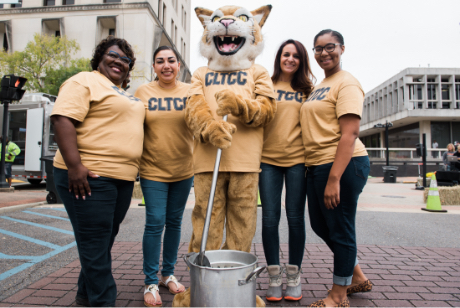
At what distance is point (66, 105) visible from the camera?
1.96 meters

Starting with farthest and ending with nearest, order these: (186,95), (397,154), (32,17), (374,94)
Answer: (374,94)
(32,17)
(397,154)
(186,95)

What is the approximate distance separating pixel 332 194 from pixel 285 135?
648 millimetres

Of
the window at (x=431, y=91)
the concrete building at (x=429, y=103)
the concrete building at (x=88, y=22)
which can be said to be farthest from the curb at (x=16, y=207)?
the window at (x=431, y=91)

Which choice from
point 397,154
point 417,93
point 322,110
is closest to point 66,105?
point 322,110

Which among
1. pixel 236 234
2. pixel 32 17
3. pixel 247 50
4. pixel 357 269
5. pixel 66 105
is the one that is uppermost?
pixel 32 17

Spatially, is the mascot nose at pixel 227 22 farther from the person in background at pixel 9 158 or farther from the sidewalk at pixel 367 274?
the person in background at pixel 9 158

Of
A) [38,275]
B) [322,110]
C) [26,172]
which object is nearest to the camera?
[322,110]

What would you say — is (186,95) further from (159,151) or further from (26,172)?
(26,172)

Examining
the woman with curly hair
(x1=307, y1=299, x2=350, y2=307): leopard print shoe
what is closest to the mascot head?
the woman with curly hair

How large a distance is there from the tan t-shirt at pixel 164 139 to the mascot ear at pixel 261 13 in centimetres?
105

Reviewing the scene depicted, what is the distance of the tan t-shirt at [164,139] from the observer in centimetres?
275

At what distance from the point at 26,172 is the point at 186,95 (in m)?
11.1

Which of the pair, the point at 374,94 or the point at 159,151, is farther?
the point at 374,94

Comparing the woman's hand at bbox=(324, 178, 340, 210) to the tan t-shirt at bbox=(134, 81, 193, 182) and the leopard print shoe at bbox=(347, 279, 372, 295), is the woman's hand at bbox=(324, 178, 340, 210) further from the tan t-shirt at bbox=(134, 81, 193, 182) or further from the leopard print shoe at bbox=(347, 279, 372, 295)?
the tan t-shirt at bbox=(134, 81, 193, 182)
